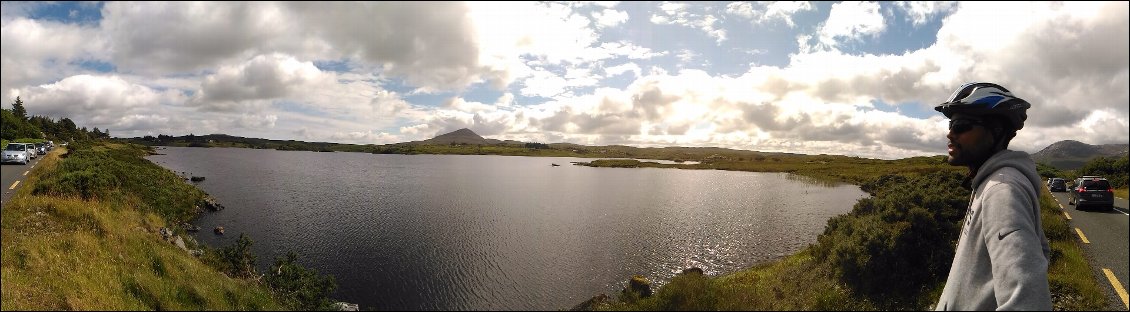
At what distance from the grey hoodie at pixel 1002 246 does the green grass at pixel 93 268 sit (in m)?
8.00

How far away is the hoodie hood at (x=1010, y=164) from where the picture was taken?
9.32 feet

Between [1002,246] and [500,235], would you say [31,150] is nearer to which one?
[500,235]

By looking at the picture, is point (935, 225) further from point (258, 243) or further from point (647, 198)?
point (647, 198)

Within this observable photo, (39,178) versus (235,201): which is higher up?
(39,178)

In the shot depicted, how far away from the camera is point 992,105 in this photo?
3217 mm

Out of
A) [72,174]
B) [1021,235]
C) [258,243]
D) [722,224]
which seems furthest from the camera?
[722,224]

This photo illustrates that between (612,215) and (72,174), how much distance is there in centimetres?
3132

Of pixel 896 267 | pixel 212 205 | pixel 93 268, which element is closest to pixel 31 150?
pixel 212 205

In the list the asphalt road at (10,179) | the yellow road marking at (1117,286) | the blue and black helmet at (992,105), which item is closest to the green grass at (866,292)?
the yellow road marking at (1117,286)

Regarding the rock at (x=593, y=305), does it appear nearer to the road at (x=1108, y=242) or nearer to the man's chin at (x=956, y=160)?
the man's chin at (x=956, y=160)

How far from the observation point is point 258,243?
80.8 ft

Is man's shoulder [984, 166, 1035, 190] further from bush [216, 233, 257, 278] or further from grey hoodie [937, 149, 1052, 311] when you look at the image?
bush [216, 233, 257, 278]

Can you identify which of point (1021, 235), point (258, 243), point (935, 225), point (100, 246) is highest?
point (1021, 235)

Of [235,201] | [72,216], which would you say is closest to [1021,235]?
[72,216]
